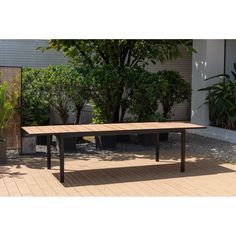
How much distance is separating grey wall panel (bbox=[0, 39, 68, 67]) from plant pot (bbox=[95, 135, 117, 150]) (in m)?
5.10

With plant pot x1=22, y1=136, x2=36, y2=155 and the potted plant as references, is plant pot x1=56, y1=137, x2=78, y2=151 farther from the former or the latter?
the potted plant

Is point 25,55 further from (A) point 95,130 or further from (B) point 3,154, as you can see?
(A) point 95,130

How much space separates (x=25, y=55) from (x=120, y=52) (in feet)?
14.0

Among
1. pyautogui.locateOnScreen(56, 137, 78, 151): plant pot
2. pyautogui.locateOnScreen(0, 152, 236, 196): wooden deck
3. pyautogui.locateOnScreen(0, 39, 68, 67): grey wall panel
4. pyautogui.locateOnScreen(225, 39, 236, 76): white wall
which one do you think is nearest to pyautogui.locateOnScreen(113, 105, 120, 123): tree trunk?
pyautogui.locateOnScreen(56, 137, 78, 151): plant pot

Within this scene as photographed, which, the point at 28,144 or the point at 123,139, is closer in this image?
the point at 28,144

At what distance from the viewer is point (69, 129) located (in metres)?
7.12

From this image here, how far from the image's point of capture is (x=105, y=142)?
33.6 feet

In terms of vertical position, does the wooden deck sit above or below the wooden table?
below

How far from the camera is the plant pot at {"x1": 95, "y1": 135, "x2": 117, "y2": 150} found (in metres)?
10.2

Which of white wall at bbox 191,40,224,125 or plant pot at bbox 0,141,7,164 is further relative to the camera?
white wall at bbox 191,40,224,125

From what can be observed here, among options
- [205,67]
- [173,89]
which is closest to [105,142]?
[173,89]

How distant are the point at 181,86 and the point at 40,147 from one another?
3.91 meters

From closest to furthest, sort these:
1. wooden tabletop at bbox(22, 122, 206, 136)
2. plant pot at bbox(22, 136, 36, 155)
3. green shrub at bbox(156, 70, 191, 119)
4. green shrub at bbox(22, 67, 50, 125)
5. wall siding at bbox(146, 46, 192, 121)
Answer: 1. wooden tabletop at bbox(22, 122, 206, 136)
2. plant pot at bbox(22, 136, 36, 155)
3. green shrub at bbox(22, 67, 50, 125)
4. green shrub at bbox(156, 70, 191, 119)
5. wall siding at bbox(146, 46, 192, 121)
